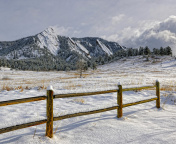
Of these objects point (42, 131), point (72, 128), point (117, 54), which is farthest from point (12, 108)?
point (117, 54)

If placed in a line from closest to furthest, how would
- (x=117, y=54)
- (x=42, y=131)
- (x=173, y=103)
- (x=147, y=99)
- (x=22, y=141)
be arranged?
(x=22, y=141) < (x=42, y=131) < (x=147, y=99) < (x=173, y=103) < (x=117, y=54)

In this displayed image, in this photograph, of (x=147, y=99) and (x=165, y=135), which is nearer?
(x=165, y=135)

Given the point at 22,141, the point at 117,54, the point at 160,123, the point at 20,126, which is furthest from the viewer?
the point at 117,54

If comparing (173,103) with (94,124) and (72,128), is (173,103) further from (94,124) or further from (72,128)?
(72,128)

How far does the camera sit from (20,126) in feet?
12.5

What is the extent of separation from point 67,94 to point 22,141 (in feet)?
6.00

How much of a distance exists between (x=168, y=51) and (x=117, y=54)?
5604cm

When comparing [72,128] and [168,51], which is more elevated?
[168,51]

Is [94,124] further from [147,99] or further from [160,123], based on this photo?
[147,99]

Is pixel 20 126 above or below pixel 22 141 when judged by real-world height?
above

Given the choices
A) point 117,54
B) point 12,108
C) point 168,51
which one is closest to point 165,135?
point 12,108

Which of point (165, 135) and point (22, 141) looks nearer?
point (22, 141)

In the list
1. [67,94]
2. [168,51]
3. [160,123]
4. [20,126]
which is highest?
[168,51]

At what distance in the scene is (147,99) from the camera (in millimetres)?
7703
